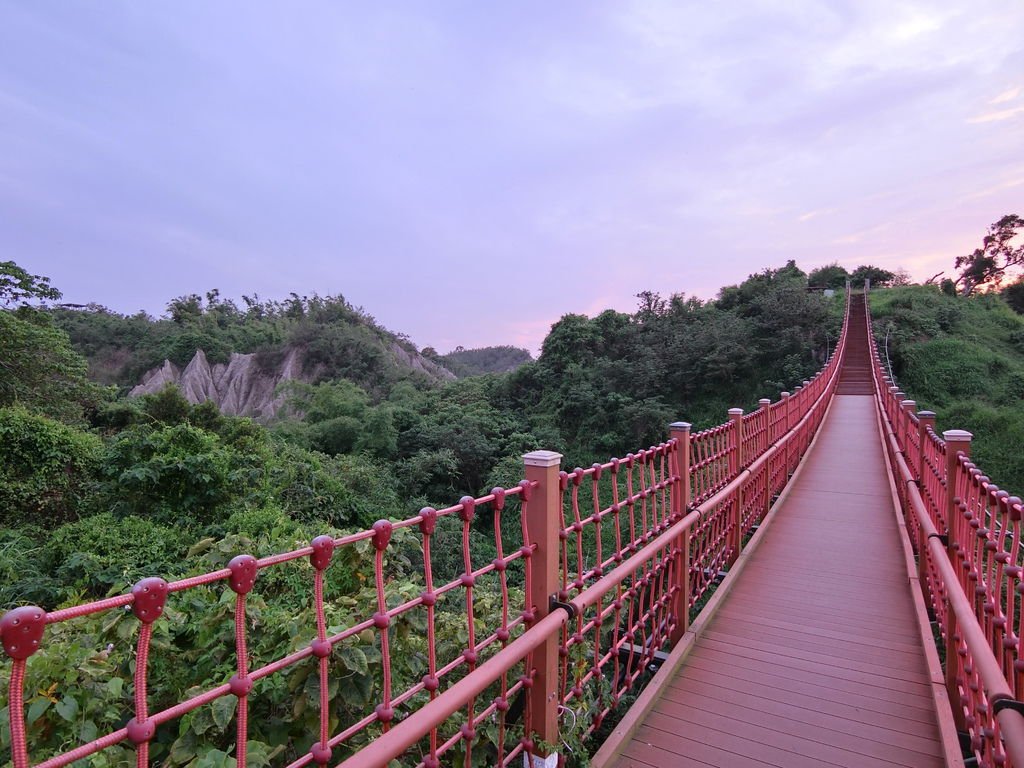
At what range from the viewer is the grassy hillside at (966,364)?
1211 centimetres

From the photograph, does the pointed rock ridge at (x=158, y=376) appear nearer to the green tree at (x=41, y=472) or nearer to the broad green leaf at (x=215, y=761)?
the green tree at (x=41, y=472)

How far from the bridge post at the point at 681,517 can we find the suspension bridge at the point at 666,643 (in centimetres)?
1

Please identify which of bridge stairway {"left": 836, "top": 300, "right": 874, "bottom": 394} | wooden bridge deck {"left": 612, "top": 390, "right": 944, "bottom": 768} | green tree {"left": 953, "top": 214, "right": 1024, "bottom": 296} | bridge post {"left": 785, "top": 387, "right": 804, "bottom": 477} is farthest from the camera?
green tree {"left": 953, "top": 214, "right": 1024, "bottom": 296}

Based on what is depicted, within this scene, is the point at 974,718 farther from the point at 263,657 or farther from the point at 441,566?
the point at 441,566

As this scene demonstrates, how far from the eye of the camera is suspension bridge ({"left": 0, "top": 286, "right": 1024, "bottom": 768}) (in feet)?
4.30

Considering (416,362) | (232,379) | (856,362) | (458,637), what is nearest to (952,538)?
(458,637)

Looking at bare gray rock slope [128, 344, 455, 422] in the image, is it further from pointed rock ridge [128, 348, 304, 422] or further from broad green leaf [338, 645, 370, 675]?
broad green leaf [338, 645, 370, 675]

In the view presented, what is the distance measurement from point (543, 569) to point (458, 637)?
84 cm

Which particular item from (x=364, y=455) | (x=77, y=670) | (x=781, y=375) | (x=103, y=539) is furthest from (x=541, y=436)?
(x=77, y=670)

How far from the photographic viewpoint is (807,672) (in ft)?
9.44

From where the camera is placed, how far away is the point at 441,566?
989cm

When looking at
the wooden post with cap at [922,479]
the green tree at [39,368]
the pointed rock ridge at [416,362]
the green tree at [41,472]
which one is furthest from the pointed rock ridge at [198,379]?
the wooden post with cap at [922,479]

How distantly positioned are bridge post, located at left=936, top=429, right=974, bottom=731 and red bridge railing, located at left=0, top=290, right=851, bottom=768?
1217mm

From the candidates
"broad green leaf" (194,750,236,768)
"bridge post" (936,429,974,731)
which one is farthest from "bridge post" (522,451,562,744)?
"bridge post" (936,429,974,731)
